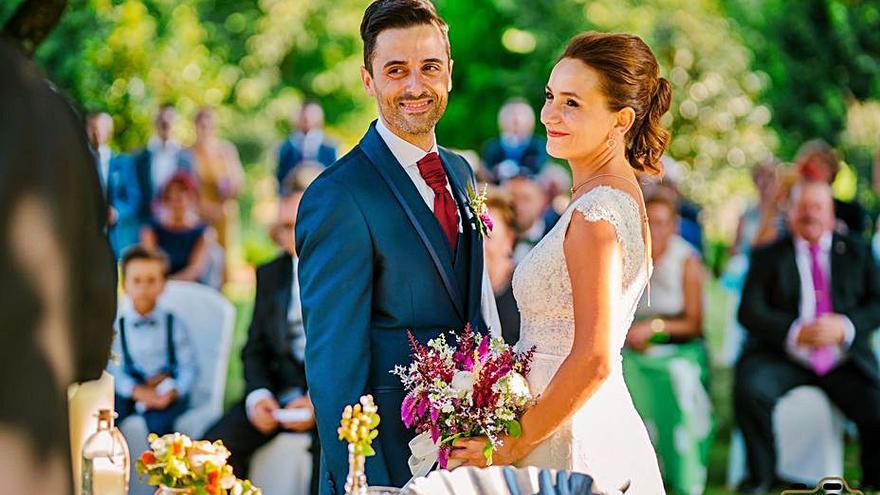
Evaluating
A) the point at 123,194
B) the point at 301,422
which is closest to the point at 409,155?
the point at 301,422

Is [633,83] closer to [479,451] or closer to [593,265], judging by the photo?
[593,265]

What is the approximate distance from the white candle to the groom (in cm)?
58

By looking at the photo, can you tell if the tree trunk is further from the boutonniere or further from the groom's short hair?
the boutonniere

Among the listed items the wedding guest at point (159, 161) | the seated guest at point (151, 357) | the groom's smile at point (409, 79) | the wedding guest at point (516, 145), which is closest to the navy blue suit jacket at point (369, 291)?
the groom's smile at point (409, 79)

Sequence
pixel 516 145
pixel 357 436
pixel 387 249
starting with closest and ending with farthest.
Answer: pixel 357 436 → pixel 387 249 → pixel 516 145

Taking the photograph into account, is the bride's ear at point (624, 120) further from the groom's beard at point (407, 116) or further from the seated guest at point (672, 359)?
the seated guest at point (672, 359)

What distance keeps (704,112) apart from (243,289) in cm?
852

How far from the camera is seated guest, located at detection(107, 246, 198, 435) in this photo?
7.62 metres

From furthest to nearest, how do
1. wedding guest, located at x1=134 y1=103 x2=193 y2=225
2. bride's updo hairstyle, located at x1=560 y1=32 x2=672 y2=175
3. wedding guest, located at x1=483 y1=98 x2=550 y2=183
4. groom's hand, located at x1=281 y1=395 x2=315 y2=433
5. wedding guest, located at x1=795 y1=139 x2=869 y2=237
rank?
wedding guest, located at x1=134 y1=103 x2=193 y2=225
wedding guest, located at x1=483 y1=98 x2=550 y2=183
wedding guest, located at x1=795 y1=139 x2=869 y2=237
groom's hand, located at x1=281 y1=395 x2=315 y2=433
bride's updo hairstyle, located at x1=560 y1=32 x2=672 y2=175

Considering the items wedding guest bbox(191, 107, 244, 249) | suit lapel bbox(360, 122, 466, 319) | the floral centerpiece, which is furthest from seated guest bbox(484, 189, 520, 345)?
wedding guest bbox(191, 107, 244, 249)

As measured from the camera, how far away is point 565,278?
12.4ft

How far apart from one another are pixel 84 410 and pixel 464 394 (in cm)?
98

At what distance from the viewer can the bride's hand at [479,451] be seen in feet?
11.8

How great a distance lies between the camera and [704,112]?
74.3 feet
